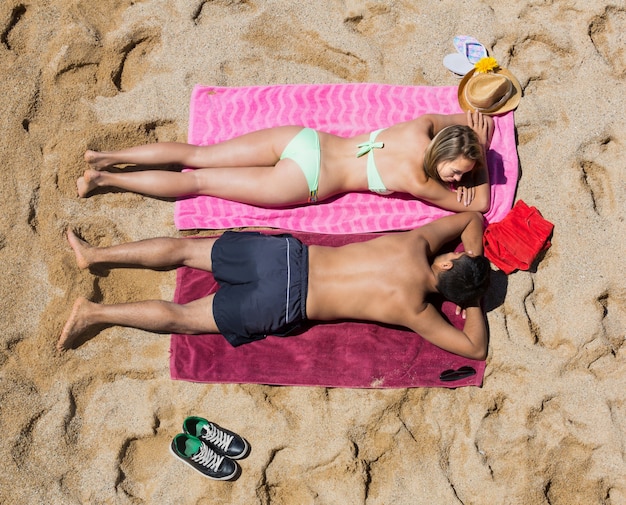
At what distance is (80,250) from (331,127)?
87.5 inches

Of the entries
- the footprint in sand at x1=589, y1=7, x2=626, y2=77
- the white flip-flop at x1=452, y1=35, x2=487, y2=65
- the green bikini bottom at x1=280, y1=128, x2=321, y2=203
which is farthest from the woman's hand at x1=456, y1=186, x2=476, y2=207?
the footprint in sand at x1=589, y1=7, x2=626, y2=77

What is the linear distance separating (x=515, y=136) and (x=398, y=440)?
104 inches

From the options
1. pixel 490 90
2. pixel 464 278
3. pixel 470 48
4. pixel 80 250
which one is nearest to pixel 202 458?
pixel 80 250

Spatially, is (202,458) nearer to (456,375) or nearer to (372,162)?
(456,375)

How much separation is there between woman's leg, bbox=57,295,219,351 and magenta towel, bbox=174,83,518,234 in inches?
29.4

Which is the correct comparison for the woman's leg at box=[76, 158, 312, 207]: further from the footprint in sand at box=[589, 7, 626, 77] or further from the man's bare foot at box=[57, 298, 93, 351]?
the footprint in sand at box=[589, 7, 626, 77]

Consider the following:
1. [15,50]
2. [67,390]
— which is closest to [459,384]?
[67,390]

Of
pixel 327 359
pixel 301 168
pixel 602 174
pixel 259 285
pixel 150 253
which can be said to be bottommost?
pixel 327 359

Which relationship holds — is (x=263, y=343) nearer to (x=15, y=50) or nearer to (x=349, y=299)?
(x=349, y=299)

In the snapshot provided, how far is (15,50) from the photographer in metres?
4.67

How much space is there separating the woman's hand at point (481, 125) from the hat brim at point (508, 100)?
204 millimetres

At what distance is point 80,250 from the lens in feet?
13.8

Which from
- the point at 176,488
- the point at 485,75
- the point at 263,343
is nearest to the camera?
the point at 176,488

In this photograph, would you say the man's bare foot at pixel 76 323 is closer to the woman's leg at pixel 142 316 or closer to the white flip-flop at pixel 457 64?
the woman's leg at pixel 142 316
